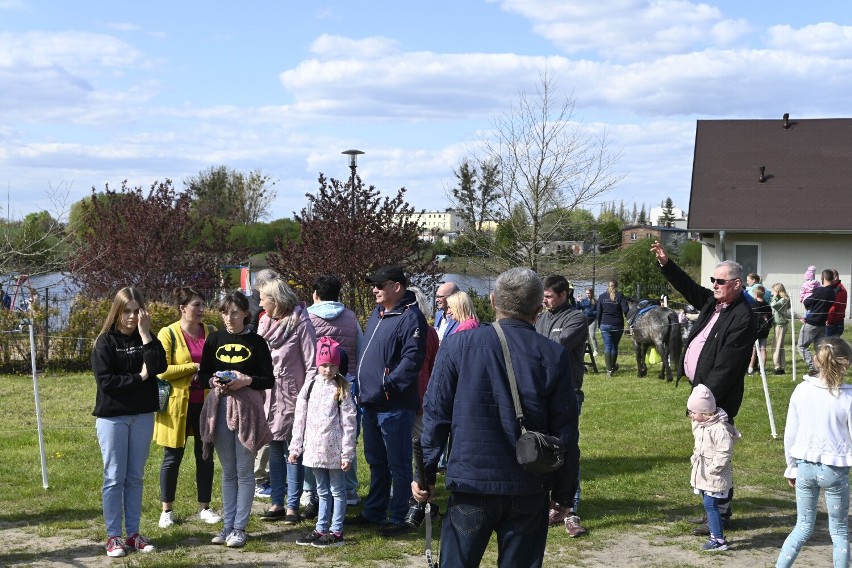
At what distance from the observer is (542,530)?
14.8 ft

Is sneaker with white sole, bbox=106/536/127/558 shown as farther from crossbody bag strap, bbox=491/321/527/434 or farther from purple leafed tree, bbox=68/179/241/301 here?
purple leafed tree, bbox=68/179/241/301

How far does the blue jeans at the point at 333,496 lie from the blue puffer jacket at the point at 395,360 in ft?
2.03

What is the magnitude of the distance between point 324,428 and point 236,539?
1.02 m

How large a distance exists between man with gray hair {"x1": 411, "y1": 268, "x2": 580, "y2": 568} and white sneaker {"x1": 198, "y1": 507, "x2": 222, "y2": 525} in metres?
3.60

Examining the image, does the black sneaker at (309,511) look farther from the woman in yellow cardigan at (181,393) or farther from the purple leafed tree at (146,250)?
the purple leafed tree at (146,250)

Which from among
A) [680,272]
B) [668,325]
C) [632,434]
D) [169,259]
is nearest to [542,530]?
[680,272]

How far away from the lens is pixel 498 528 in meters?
4.50

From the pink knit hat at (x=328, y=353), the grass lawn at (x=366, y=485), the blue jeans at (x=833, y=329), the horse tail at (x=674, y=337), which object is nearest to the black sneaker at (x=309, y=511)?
the grass lawn at (x=366, y=485)

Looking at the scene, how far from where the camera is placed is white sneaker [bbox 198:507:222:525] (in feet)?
25.0

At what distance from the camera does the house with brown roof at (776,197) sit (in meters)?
28.7

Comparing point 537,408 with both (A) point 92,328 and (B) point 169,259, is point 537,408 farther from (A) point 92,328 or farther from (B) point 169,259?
(B) point 169,259

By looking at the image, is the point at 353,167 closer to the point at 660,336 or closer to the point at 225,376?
the point at 660,336

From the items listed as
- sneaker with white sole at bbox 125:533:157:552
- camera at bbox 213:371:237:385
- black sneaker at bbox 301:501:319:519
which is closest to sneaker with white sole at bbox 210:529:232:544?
sneaker with white sole at bbox 125:533:157:552

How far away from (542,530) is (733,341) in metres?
3.30
